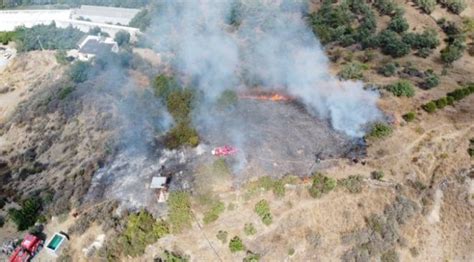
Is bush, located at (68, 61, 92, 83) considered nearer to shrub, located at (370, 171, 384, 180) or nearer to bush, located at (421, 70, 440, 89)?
shrub, located at (370, 171, 384, 180)

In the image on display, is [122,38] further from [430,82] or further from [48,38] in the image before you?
[430,82]

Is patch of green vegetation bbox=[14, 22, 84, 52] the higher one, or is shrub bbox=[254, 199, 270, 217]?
patch of green vegetation bbox=[14, 22, 84, 52]

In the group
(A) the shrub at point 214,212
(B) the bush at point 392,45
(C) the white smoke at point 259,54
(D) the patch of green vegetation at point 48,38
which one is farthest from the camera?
(D) the patch of green vegetation at point 48,38

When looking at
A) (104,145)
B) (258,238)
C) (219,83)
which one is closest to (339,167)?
(258,238)

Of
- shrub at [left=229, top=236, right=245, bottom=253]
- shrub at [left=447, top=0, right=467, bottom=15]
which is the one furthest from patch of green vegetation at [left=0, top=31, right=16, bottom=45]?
shrub at [left=447, top=0, right=467, bottom=15]

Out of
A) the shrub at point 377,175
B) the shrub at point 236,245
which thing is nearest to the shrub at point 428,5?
the shrub at point 377,175

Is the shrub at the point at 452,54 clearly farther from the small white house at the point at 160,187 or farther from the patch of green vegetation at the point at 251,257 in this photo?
the small white house at the point at 160,187
